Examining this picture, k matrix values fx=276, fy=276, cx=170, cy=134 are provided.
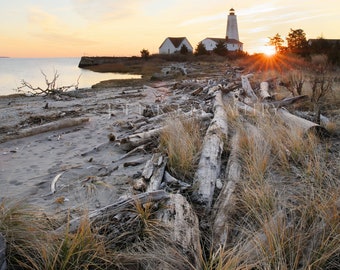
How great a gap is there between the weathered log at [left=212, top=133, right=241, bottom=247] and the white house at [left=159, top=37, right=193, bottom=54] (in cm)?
6682

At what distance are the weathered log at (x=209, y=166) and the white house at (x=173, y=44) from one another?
65.6m

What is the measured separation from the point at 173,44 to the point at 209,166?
68934 millimetres

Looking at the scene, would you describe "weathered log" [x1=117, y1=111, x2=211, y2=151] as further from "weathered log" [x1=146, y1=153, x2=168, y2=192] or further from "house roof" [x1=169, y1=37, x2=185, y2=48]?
"house roof" [x1=169, y1=37, x2=185, y2=48]

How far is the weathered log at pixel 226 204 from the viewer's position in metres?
2.34

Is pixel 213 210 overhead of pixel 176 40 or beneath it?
beneath

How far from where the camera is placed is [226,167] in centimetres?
380

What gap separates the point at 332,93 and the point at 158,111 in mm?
5550

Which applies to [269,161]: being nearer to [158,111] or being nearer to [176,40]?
[158,111]

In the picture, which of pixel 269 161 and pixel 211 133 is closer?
pixel 269 161

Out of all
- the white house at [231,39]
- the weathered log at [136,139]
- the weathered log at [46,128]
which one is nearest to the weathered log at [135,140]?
the weathered log at [136,139]

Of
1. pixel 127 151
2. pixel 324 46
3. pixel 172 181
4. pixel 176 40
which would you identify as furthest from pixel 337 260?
pixel 176 40

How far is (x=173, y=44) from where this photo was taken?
225 feet

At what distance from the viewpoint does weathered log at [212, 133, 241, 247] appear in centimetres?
234

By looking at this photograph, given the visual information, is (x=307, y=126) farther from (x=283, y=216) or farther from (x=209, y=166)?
(x=283, y=216)
